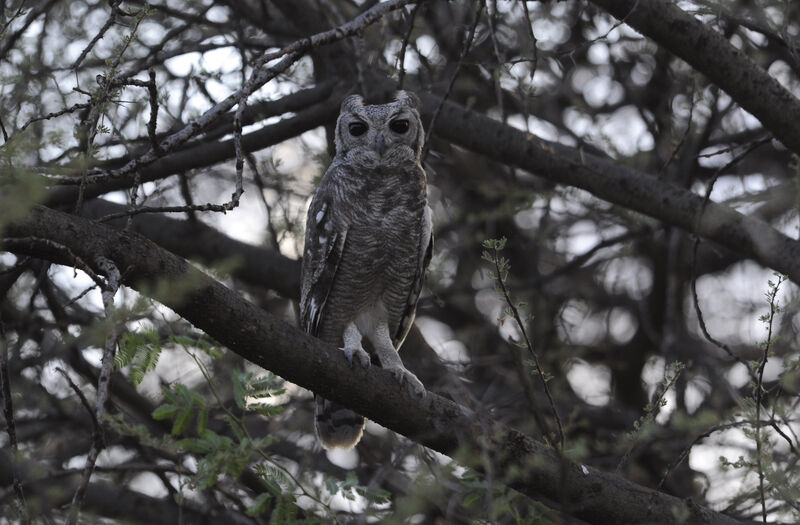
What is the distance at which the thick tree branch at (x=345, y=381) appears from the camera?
87.6 inches

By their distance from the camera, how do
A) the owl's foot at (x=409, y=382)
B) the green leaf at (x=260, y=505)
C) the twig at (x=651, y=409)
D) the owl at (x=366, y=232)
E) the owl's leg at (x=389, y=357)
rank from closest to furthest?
the twig at (x=651, y=409), the green leaf at (x=260, y=505), the owl's foot at (x=409, y=382), the owl's leg at (x=389, y=357), the owl at (x=366, y=232)

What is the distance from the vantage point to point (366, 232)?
3799 millimetres

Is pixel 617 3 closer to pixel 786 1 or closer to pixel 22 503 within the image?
pixel 786 1

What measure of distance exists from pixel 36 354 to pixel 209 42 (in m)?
1.96

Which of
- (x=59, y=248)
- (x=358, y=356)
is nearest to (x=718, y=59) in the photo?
(x=358, y=356)

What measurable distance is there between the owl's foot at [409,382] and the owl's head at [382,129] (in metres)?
1.05

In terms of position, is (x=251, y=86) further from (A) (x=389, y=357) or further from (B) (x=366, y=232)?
(A) (x=389, y=357)

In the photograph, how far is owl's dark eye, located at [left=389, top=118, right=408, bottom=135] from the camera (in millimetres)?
3873

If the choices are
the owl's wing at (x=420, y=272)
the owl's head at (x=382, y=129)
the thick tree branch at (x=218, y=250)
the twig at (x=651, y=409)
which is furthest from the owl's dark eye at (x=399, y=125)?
the twig at (x=651, y=409)

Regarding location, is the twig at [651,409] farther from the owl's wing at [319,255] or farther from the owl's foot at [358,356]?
the owl's wing at [319,255]

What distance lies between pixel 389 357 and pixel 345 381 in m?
1.10

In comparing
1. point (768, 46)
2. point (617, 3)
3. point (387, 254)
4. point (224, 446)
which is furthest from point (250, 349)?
point (768, 46)

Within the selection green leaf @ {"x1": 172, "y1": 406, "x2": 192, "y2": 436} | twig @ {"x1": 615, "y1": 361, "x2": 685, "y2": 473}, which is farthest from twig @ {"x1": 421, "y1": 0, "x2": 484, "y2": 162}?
green leaf @ {"x1": 172, "y1": 406, "x2": 192, "y2": 436}

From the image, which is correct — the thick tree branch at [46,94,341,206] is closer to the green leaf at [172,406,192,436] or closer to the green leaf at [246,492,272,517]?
the green leaf at [172,406,192,436]
